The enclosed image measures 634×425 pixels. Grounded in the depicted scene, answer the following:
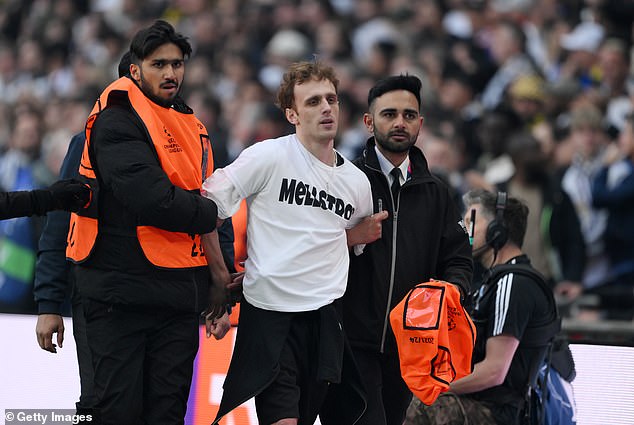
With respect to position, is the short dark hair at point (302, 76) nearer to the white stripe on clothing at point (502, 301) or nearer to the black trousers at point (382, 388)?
the black trousers at point (382, 388)

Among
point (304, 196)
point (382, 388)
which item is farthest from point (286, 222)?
point (382, 388)

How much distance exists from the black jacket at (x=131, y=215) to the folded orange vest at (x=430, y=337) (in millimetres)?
925


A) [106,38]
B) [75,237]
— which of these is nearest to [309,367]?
[75,237]

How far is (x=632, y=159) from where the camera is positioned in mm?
8953

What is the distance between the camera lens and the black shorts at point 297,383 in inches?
191

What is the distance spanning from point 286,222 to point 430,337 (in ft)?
2.60

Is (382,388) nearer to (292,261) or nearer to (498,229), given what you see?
(292,261)

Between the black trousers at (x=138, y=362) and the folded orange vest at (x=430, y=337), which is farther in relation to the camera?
the folded orange vest at (x=430, y=337)

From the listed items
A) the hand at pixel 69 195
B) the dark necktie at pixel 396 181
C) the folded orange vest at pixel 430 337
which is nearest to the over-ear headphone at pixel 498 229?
the dark necktie at pixel 396 181

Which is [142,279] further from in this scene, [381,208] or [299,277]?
[381,208]

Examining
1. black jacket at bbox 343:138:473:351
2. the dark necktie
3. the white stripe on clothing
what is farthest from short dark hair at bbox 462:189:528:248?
the dark necktie

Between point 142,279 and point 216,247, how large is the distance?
407 mm

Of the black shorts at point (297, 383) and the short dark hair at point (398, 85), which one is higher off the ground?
the short dark hair at point (398, 85)

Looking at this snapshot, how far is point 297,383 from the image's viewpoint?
16.4ft
